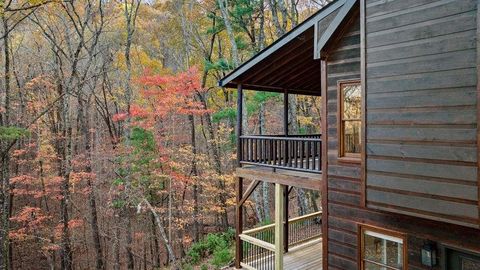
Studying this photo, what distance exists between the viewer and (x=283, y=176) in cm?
805

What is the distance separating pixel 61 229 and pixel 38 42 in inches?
409

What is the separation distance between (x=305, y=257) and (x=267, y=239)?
3.99 feet

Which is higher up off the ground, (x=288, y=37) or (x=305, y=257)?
(x=288, y=37)

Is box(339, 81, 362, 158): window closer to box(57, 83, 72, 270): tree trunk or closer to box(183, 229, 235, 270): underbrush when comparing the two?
box(183, 229, 235, 270): underbrush

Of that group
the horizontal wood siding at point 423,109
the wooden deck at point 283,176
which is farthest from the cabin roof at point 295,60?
the wooden deck at point 283,176

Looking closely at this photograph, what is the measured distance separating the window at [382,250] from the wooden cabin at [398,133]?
17 mm

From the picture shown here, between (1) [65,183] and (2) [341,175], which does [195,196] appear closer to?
(1) [65,183]

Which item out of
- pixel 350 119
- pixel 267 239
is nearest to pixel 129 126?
pixel 267 239

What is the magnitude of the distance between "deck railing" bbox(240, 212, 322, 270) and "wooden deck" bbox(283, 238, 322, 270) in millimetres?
253

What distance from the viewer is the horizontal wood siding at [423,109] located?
4242 millimetres

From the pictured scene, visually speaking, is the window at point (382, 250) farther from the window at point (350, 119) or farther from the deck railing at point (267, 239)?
the deck railing at point (267, 239)

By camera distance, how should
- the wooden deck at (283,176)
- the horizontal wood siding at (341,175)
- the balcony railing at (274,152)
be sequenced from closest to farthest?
the horizontal wood siding at (341,175), the wooden deck at (283,176), the balcony railing at (274,152)

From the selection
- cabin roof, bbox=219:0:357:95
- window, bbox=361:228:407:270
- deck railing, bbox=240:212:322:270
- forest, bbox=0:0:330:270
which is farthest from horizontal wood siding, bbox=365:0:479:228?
forest, bbox=0:0:330:270

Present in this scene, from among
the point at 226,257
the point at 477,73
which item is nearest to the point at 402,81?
the point at 477,73
